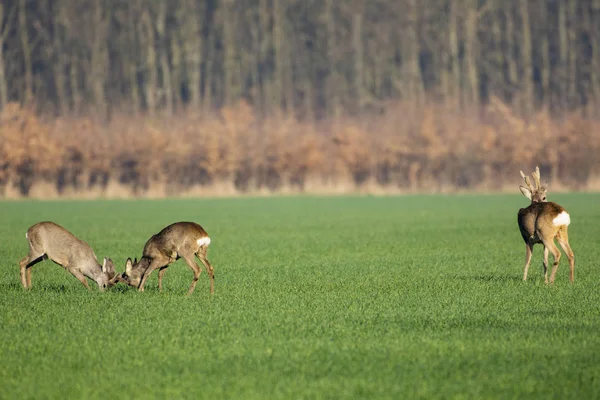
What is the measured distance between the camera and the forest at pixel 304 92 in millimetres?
57875

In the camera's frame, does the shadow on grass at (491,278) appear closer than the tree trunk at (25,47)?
Yes

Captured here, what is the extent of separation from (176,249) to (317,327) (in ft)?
11.7

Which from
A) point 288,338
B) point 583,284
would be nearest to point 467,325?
point 288,338

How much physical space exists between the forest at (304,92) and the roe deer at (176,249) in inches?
1604

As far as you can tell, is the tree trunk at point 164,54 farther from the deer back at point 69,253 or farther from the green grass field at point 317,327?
the deer back at point 69,253

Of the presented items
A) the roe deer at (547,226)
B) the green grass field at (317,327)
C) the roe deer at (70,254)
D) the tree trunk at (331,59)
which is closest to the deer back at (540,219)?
the roe deer at (547,226)

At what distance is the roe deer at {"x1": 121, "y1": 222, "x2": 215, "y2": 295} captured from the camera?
1481cm

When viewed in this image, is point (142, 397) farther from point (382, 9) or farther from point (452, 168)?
point (382, 9)

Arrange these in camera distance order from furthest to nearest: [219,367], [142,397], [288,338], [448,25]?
1. [448,25]
2. [288,338]
3. [219,367]
4. [142,397]

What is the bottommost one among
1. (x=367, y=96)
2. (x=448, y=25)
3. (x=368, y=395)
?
(x=368, y=395)

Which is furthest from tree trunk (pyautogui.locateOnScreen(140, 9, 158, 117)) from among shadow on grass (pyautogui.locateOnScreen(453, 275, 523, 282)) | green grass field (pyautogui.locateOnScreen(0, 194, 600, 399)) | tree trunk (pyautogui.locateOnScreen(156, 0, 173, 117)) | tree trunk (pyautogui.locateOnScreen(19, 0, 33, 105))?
shadow on grass (pyautogui.locateOnScreen(453, 275, 523, 282))

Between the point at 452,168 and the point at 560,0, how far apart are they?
110 feet

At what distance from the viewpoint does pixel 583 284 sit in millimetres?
16078

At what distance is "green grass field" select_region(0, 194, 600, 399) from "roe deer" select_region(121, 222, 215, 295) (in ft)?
1.25
